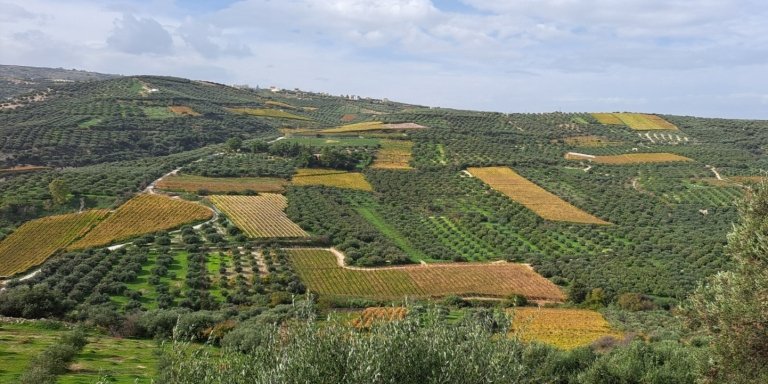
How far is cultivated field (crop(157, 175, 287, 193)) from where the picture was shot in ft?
268

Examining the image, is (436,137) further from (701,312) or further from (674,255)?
(701,312)

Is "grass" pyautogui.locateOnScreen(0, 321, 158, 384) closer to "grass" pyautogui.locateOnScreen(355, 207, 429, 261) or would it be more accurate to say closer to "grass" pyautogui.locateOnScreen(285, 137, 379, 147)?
"grass" pyautogui.locateOnScreen(355, 207, 429, 261)

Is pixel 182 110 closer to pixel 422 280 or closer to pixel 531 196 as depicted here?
pixel 531 196

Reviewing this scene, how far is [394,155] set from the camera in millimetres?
117125

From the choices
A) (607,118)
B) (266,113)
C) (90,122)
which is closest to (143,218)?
(90,122)

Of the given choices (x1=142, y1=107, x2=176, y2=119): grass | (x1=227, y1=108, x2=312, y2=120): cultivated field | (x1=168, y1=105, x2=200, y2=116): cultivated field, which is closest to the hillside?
(x1=142, y1=107, x2=176, y2=119): grass

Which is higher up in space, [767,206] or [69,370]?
[767,206]

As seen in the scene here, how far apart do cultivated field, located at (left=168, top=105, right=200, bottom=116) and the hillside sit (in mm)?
6694

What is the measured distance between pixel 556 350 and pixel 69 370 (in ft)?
82.9

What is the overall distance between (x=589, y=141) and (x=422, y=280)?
98.1 meters

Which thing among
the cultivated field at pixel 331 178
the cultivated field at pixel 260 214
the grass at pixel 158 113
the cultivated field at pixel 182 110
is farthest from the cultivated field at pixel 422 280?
the cultivated field at pixel 182 110

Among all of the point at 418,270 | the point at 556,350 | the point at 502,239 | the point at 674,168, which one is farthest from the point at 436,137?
the point at 556,350

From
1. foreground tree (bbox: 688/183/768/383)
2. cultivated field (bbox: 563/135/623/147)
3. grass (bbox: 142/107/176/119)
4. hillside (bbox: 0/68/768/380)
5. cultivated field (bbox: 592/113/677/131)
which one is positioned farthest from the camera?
cultivated field (bbox: 592/113/677/131)

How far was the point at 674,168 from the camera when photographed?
11006 cm
